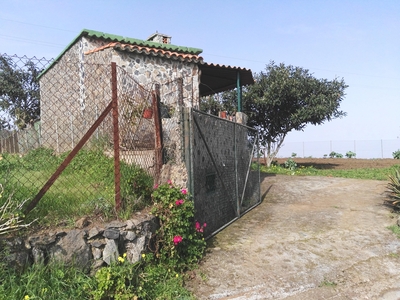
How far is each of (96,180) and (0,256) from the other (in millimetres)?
2151

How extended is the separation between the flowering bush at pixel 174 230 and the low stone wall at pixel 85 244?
179mm

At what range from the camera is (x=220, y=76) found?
11828 millimetres

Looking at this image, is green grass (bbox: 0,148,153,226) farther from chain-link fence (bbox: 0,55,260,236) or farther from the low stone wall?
the low stone wall

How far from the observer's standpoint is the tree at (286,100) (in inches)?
653

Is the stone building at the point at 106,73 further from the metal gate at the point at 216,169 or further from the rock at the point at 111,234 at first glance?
the rock at the point at 111,234

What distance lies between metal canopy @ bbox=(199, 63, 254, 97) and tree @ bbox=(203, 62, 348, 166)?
396 centimetres

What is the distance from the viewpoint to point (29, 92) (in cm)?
2219

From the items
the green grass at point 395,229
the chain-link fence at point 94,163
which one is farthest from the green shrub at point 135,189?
the green grass at point 395,229

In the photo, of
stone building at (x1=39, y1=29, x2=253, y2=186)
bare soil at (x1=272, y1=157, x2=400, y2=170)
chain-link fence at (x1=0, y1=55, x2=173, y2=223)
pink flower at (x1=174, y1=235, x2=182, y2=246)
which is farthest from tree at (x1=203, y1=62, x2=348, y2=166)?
pink flower at (x1=174, y1=235, x2=182, y2=246)

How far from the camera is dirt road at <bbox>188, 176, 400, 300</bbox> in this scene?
3893 millimetres

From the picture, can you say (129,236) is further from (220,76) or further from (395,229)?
(220,76)

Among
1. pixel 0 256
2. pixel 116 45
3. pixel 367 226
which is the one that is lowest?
pixel 367 226

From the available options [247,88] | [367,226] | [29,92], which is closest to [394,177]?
[367,226]

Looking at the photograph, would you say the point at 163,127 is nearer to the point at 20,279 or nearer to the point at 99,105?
the point at 20,279
